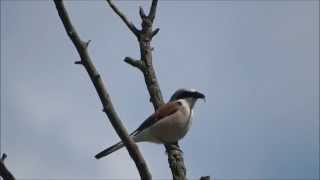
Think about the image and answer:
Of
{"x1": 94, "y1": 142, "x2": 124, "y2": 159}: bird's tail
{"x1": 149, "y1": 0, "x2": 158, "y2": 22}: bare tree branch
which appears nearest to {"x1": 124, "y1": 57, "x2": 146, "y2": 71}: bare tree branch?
{"x1": 149, "y1": 0, "x2": 158, "y2": 22}: bare tree branch

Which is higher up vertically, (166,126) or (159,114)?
(159,114)

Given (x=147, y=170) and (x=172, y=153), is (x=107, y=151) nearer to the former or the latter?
(x=172, y=153)

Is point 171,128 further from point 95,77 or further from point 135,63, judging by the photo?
point 95,77

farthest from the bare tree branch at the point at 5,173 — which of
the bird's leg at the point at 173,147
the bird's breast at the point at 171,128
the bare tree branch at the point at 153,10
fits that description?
the bird's breast at the point at 171,128

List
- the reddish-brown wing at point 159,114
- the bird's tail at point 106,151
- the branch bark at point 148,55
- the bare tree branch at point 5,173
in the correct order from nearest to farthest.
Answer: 1. the bare tree branch at point 5,173
2. the branch bark at point 148,55
3. the bird's tail at point 106,151
4. the reddish-brown wing at point 159,114

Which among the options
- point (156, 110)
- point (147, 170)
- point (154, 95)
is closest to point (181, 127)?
point (156, 110)

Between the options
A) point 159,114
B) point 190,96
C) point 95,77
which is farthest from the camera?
point 190,96

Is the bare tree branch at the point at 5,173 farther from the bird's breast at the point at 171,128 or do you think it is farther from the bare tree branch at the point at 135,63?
the bird's breast at the point at 171,128

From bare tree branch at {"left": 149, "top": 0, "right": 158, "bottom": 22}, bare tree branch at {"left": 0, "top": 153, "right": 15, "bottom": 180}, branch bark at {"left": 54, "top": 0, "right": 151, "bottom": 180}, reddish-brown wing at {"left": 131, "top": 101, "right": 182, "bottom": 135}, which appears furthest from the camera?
reddish-brown wing at {"left": 131, "top": 101, "right": 182, "bottom": 135}

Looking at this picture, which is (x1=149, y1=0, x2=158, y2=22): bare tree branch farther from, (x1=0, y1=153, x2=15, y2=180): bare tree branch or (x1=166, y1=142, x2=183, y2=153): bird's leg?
(x1=0, y1=153, x2=15, y2=180): bare tree branch

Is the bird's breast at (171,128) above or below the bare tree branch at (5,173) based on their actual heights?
below

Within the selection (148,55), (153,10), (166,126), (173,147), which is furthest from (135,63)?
(166,126)

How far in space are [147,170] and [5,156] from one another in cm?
81

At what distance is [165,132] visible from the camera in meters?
7.23
